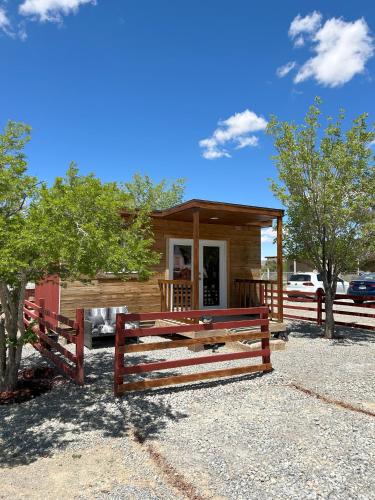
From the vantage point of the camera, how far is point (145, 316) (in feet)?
17.4

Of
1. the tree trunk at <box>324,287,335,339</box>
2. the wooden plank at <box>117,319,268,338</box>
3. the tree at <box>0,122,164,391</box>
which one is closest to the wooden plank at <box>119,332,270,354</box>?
the wooden plank at <box>117,319,268,338</box>

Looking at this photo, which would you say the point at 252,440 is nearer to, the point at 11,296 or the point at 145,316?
the point at 145,316

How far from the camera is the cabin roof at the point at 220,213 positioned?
27.9ft

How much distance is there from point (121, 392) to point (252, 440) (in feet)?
6.55

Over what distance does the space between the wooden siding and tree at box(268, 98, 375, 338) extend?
204cm

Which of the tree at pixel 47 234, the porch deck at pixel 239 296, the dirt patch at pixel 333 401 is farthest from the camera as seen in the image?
the porch deck at pixel 239 296

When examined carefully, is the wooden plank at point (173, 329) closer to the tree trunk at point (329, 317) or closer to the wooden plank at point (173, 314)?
the wooden plank at point (173, 314)

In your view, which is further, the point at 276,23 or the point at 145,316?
the point at 276,23

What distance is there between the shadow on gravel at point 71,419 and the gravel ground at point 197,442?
0.04 ft

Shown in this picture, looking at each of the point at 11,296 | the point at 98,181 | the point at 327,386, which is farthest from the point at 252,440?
the point at 11,296

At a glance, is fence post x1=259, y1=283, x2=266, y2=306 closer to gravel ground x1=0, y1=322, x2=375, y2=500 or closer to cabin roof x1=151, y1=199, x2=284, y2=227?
cabin roof x1=151, y1=199, x2=284, y2=227

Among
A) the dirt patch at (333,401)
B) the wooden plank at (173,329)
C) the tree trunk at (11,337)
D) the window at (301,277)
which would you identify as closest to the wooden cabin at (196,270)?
the wooden plank at (173,329)

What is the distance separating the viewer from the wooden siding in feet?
30.3

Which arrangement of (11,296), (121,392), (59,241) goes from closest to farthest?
(59,241) < (121,392) < (11,296)
